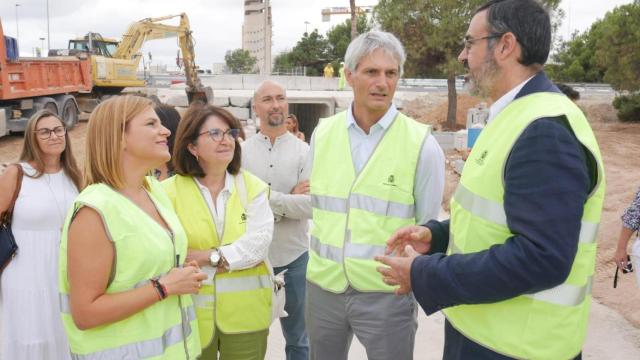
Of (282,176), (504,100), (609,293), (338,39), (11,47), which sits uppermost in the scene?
(338,39)

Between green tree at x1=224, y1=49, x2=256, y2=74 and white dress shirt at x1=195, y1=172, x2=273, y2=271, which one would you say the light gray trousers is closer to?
white dress shirt at x1=195, y1=172, x2=273, y2=271

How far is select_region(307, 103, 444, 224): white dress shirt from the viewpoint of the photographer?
2752mm

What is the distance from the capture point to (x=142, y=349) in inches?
87.1

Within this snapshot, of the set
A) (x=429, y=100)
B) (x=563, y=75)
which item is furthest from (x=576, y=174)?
(x=563, y=75)

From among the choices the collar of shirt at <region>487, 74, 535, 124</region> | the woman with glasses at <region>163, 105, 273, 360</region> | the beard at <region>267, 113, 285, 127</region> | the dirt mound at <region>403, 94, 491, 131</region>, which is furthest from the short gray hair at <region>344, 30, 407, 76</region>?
the dirt mound at <region>403, 94, 491, 131</region>

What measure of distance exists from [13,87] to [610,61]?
63.4ft

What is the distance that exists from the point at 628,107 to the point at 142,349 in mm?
24097

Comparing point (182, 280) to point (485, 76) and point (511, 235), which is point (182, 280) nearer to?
point (511, 235)

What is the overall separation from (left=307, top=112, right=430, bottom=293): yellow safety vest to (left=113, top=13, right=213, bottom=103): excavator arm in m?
21.2

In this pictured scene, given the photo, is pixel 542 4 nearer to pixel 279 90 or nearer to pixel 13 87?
pixel 279 90

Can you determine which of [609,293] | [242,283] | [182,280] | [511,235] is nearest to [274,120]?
[242,283]

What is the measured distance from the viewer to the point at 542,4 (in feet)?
6.16

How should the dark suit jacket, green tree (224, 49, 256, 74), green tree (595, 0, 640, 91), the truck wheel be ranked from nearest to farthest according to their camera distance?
the dark suit jacket → the truck wheel → green tree (595, 0, 640, 91) → green tree (224, 49, 256, 74)

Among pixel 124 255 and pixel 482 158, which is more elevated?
pixel 482 158
